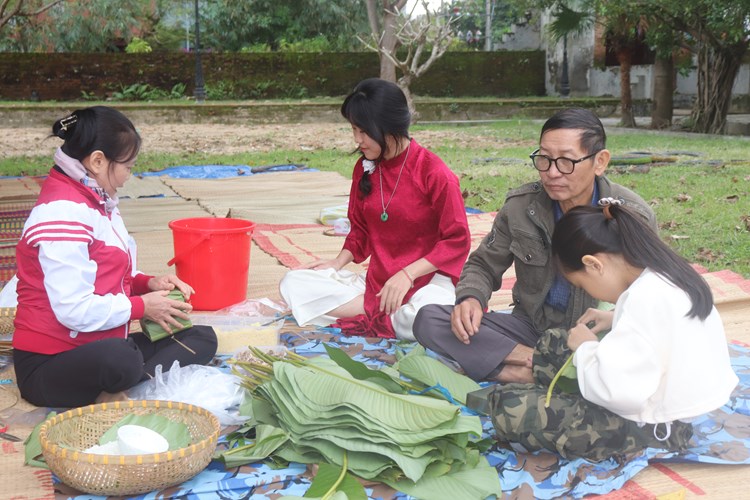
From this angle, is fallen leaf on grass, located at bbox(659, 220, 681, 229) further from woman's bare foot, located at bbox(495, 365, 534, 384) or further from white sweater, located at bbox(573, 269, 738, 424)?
white sweater, located at bbox(573, 269, 738, 424)

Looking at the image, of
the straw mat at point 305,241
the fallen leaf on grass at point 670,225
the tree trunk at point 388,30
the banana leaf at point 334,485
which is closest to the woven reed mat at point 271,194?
the straw mat at point 305,241

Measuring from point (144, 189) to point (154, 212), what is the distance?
119 centimetres

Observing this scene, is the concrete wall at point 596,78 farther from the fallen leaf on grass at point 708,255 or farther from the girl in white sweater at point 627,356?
the girl in white sweater at point 627,356

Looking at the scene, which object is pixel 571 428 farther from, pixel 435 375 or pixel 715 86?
pixel 715 86

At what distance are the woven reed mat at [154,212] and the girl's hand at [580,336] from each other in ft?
11.8

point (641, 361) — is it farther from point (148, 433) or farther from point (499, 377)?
point (148, 433)

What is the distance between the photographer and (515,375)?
2.63 meters

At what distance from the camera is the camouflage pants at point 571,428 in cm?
209

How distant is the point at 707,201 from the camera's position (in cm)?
610

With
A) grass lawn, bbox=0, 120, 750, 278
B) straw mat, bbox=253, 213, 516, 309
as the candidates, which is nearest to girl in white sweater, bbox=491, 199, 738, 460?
straw mat, bbox=253, 213, 516, 309

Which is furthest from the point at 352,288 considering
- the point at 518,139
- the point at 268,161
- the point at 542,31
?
the point at 542,31

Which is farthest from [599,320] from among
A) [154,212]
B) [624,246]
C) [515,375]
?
[154,212]

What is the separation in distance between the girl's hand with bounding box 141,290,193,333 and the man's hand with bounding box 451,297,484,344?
2.66 feet

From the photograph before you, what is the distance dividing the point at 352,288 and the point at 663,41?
10505 mm
